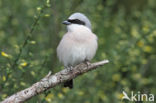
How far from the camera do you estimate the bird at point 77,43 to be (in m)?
4.87

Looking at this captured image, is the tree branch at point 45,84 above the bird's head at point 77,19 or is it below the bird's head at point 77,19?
below

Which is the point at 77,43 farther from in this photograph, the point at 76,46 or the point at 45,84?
the point at 45,84

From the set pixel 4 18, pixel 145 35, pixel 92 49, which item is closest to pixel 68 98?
pixel 92 49

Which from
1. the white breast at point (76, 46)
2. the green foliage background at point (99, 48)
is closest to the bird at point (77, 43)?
the white breast at point (76, 46)

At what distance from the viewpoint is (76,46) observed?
4.86 meters

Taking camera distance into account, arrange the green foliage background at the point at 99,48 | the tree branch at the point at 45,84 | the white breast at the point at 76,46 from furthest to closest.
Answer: the green foliage background at the point at 99,48 < the white breast at the point at 76,46 < the tree branch at the point at 45,84

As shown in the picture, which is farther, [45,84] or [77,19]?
[77,19]

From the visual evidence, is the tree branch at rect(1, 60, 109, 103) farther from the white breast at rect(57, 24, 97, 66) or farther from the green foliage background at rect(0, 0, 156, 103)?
the green foliage background at rect(0, 0, 156, 103)

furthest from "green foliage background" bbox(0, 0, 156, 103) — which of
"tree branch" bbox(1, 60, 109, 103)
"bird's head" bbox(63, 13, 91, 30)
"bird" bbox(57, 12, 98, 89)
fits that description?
"tree branch" bbox(1, 60, 109, 103)

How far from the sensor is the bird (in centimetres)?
487

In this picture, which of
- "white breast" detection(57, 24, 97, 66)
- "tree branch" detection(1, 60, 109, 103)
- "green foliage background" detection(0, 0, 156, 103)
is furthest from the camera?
"green foliage background" detection(0, 0, 156, 103)

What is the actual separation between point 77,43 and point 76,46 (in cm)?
4

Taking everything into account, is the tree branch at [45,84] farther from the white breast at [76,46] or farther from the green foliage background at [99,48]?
the green foliage background at [99,48]

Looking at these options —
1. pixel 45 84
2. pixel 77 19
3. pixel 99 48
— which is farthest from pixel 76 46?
pixel 99 48
